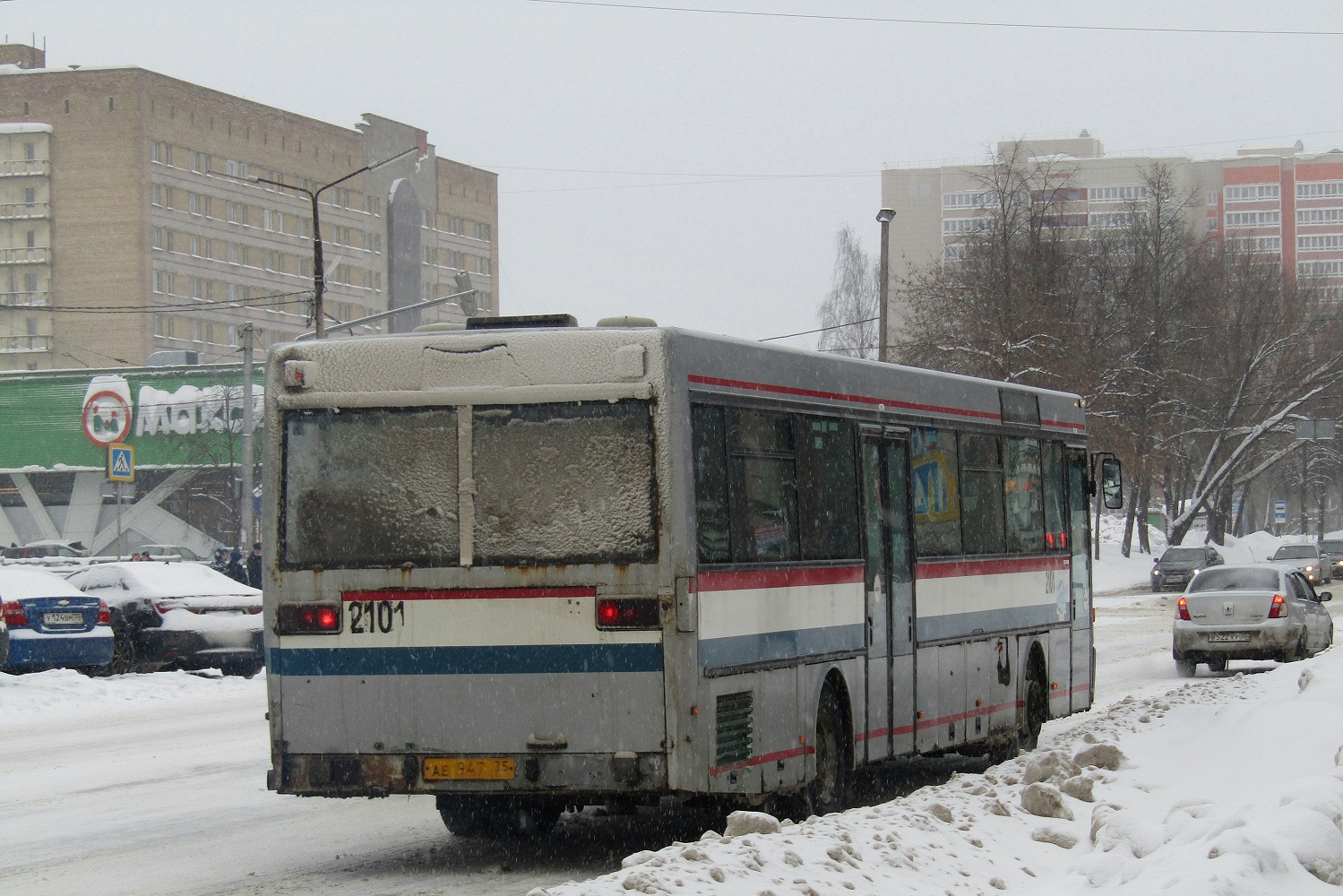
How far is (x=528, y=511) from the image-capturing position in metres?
9.18

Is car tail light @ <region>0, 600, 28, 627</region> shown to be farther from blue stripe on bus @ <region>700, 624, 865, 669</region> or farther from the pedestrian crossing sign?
the pedestrian crossing sign

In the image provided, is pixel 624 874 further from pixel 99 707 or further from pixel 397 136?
pixel 397 136

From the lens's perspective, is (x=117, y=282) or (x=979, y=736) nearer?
(x=979, y=736)

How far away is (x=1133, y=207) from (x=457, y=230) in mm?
69414

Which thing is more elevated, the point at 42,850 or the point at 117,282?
the point at 117,282

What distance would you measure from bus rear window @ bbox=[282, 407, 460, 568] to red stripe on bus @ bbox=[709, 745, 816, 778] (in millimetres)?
1699

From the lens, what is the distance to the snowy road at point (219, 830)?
918cm

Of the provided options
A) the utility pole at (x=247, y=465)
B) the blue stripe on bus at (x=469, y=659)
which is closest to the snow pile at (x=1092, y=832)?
the blue stripe on bus at (x=469, y=659)

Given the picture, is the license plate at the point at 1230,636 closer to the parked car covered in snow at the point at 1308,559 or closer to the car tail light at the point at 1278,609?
the car tail light at the point at 1278,609

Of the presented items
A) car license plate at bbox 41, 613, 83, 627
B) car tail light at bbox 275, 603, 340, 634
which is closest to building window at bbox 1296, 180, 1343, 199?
car license plate at bbox 41, 613, 83, 627

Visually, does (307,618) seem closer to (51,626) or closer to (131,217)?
(51,626)

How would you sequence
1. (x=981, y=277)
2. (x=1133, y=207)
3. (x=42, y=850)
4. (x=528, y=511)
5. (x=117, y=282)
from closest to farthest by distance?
1. (x=528, y=511)
2. (x=42, y=850)
3. (x=981, y=277)
4. (x=1133, y=207)
5. (x=117, y=282)

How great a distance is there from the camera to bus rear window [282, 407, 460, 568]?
931 centimetres

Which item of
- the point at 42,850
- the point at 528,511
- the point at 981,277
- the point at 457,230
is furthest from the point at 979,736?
the point at 457,230
